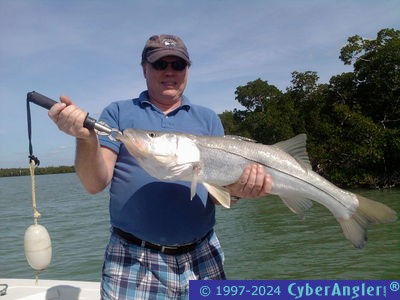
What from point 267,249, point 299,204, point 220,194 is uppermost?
point 220,194

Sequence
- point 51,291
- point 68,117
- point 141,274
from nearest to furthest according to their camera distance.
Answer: point 68,117 < point 141,274 < point 51,291

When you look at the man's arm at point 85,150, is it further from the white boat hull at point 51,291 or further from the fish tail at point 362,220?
the white boat hull at point 51,291

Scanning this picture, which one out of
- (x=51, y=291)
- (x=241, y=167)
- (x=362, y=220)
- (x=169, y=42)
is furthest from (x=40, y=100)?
(x=51, y=291)

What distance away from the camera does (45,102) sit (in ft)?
8.27

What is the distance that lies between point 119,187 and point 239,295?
111 cm

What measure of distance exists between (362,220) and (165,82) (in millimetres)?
1842

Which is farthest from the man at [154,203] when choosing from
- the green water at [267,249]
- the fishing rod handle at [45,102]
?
the green water at [267,249]

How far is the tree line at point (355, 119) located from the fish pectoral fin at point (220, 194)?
2180 centimetres

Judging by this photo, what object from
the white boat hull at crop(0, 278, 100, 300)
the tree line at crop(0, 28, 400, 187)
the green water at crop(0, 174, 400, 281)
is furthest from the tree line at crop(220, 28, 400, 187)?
the white boat hull at crop(0, 278, 100, 300)

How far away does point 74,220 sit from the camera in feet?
62.5

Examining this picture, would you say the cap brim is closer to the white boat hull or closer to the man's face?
the man's face

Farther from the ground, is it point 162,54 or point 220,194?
point 162,54

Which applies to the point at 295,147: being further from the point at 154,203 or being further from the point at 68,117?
the point at 68,117

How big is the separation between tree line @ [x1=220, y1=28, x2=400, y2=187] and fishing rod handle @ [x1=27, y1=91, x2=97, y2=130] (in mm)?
22603
